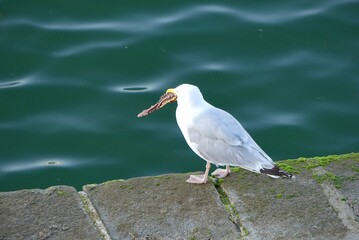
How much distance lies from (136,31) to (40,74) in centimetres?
133

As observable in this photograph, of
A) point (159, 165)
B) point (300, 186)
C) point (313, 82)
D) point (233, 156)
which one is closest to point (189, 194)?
point (233, 156)

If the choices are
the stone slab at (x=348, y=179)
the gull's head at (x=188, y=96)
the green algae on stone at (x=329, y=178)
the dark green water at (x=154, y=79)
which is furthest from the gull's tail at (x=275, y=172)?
the dark green water at (x=154, y=79)

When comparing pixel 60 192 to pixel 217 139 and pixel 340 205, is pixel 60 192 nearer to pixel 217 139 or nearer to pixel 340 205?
pixel 217 139

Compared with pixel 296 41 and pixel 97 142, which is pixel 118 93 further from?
pixel 296 41

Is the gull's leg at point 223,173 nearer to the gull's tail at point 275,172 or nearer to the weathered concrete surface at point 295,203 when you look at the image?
the weathered concrete surface at point 295,203

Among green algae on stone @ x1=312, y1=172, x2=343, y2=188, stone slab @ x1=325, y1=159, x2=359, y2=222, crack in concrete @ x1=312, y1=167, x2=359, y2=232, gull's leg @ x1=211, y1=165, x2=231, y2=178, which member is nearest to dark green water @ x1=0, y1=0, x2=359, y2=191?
gull's leg @ x1=211, y1=165, x2=231, y2=178

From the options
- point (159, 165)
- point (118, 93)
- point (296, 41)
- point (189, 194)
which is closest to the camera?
point (189, 194)

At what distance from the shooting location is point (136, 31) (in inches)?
340

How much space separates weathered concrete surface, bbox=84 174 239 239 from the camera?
13.2 feet


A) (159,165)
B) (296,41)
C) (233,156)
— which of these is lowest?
(159,165)

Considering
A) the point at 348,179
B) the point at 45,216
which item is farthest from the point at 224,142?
the point at 45,216

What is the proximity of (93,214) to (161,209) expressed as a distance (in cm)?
40

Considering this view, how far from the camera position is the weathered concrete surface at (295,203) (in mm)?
3982

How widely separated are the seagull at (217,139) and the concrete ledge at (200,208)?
130mm
